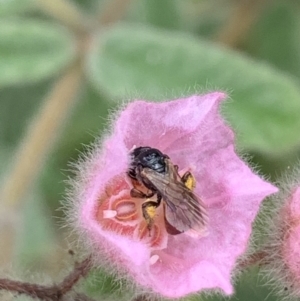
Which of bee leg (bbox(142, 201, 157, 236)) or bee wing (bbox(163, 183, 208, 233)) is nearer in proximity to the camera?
bee wing (bbox(163, 183, 208, 233))

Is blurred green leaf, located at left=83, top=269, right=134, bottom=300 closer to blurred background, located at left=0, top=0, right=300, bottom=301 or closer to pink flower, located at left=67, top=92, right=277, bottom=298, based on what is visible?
pink flower, located at left=67, top=92, right=277, bottom=298

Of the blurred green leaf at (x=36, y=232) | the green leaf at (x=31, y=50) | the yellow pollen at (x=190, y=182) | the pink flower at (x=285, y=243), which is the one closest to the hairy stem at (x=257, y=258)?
the pink flower at (x=285, y=243)

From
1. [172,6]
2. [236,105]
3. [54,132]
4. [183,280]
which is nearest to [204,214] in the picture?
[183,280]

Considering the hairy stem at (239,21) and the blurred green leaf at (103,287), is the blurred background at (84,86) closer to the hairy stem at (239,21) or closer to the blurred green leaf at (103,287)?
the hairy stem at (239,21)

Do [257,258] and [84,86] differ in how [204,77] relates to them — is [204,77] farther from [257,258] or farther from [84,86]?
[257,258]

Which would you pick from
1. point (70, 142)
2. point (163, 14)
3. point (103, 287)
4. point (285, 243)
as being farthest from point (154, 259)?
point (163, 14)

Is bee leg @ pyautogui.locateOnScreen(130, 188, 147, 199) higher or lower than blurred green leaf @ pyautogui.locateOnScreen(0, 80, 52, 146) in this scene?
higher

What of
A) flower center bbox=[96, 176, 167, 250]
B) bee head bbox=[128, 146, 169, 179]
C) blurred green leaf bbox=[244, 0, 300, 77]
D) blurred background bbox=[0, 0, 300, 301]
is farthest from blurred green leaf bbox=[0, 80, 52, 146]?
bee head bbox=[128, 146, 169, 179]
